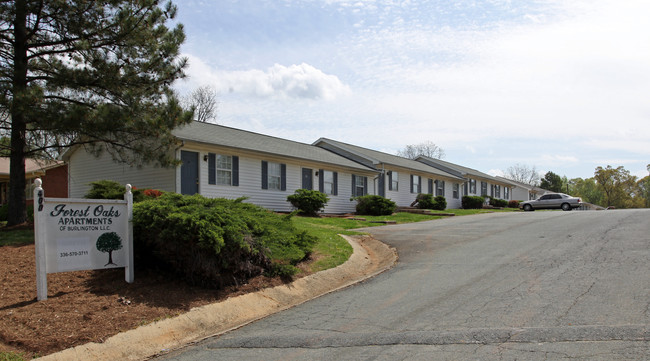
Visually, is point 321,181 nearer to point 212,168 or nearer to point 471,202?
point 212,168

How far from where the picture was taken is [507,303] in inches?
269

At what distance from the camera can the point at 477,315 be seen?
6348 mm

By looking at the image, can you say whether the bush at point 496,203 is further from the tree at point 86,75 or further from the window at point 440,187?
the tree at point 86,75

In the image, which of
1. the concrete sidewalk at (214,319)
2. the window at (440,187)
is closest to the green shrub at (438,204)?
the window at (440,187)

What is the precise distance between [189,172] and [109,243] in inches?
437

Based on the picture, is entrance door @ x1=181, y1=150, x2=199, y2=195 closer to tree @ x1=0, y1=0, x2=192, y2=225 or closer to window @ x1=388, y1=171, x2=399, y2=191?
tree @ x1=0, y1=0, x2=192, y2=225

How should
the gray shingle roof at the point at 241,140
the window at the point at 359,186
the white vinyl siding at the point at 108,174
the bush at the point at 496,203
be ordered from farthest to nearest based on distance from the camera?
the bush at the point at 496,203 → the window at the point at 359,186 → the gray shingle roof at the point at 241,140 → the white vinyl siding at the point at 108,174

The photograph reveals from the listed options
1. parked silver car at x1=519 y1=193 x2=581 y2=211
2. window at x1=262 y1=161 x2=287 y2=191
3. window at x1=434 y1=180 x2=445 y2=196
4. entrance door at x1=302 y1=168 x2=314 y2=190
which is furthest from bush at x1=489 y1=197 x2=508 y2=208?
window at x1=262 y1=161 x2=287 y2=191

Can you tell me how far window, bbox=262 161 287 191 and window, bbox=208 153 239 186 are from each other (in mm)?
1699

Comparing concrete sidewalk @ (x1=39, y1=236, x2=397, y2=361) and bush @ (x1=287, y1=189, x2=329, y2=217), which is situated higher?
bush @ (x1=287, y1=189, x2=329, y2=217)

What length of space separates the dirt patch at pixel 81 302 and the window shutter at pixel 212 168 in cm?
1037

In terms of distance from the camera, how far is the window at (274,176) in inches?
840

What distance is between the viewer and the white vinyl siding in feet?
60.9

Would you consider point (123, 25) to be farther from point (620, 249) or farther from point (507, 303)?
point (620, 249)
